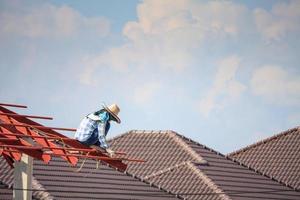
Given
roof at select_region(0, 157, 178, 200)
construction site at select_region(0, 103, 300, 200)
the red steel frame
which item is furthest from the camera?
construction site at select_region(0, 103, 300, 200)

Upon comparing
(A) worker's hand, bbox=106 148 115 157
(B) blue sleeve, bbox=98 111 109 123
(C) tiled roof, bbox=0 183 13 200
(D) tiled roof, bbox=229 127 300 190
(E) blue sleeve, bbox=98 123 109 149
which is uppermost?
(D) tiled roof, bbox=229 127 300 190

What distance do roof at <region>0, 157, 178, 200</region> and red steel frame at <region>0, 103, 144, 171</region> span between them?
328 inches

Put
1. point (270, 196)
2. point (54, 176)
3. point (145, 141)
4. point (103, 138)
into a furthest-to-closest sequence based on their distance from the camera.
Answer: point (145, 141) < point (270, 196) < point (54, 176) < point (103, 138)

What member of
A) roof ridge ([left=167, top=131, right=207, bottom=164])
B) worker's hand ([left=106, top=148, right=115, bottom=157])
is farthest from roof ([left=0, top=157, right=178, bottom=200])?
worker's hand ([left=106, top=148, right=115, bottom=157])

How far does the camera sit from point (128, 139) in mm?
37938

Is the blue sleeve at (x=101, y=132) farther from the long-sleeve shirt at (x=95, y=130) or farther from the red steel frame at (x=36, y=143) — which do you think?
the red steel frame at (x=36, y=143)

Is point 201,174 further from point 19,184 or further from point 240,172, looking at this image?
point 19,184

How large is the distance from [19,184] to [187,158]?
19.1 meters

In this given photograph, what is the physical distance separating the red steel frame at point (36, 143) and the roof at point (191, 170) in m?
15.4

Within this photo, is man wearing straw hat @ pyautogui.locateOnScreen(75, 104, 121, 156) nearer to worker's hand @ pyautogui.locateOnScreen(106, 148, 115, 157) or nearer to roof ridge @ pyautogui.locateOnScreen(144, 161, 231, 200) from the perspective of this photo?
worker's hand @ pyautogui.locateOnScreen(106, 148, 115, 157)

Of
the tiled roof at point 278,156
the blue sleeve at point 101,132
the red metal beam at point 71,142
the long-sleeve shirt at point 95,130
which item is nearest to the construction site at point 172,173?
the tiled roof at point 278,156

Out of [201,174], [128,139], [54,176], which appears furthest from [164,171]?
[54,176]

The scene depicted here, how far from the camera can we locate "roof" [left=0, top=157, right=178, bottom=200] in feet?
90.1

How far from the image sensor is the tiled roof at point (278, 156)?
3803cm
